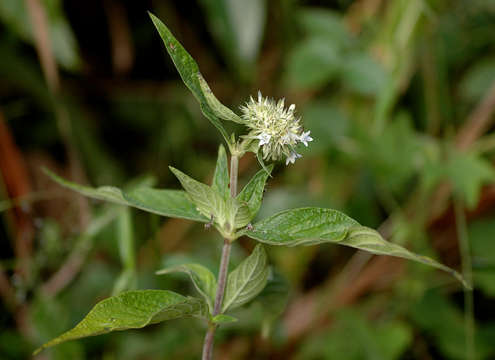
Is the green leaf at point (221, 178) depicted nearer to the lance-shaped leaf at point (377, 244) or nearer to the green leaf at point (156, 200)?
the green leaf at point (156, 200)

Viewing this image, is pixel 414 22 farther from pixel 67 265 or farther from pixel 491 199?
pixel 67 265

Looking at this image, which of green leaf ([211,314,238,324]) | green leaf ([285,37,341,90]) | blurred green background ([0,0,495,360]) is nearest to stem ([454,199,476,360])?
blurred green background ([0,0,495,360])

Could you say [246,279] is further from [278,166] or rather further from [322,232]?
[278,166]

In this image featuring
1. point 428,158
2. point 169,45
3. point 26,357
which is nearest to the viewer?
point 169,45

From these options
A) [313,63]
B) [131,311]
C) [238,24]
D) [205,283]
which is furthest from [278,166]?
[131,311]

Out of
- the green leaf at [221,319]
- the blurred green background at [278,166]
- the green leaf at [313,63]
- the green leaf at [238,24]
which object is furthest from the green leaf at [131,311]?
the green leaf at [238,24]

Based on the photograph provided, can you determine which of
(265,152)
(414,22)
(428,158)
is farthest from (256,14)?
(265,152)

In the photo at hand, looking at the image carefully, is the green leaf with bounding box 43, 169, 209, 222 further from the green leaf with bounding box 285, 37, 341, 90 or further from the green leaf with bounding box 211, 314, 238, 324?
the green leaf with bounding box 285, 37, 341, 90
